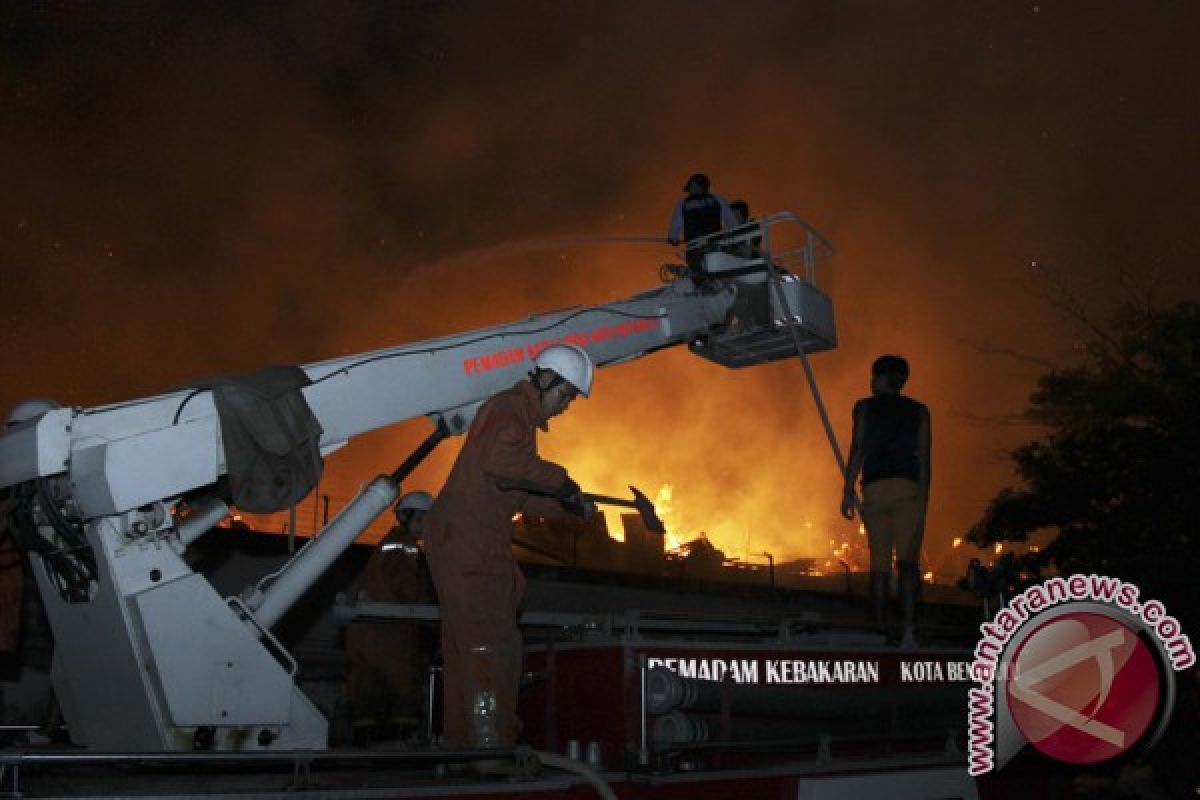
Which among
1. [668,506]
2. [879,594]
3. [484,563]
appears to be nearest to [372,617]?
[484,563]

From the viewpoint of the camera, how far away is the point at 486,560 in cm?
532

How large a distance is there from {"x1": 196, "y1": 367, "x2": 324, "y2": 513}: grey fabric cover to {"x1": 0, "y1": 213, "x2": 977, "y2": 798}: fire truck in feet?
0.21

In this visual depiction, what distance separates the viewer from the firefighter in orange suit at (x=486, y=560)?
205 inches

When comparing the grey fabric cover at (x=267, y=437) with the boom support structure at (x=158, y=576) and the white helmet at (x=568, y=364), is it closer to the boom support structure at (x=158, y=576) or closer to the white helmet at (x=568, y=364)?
the boom support structure at (x=158, y=576)

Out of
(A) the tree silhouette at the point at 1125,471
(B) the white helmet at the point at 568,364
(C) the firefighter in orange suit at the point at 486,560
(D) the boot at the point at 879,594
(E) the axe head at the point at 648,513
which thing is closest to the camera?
(C) the firefighter in orange suit at the point at 486,560

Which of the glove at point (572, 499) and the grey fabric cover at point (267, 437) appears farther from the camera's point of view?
the glove at point (572, 499)

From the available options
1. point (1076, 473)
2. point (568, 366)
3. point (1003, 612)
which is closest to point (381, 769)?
point (568, 366)

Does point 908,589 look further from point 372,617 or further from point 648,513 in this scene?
point 372,617

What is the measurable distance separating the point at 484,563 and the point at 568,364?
43.8 inches

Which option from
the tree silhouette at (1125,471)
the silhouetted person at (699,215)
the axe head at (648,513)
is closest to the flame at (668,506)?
the tree silhouette at (1125,471)

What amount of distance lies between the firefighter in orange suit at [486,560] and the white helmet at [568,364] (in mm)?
162

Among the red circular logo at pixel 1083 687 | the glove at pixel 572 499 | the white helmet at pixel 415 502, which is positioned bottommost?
the red circular logo at pixel 1083 687

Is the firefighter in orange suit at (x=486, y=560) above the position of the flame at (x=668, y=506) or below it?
below

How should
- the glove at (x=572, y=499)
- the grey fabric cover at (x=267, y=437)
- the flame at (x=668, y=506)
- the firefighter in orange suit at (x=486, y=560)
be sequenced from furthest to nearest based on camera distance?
the flame at (x=668, y=506)
the glove at (x=572, y=499)
the firefighter in orange suit at (x=486, y=560)
the grey fabric cover at (x=267, y=437)
